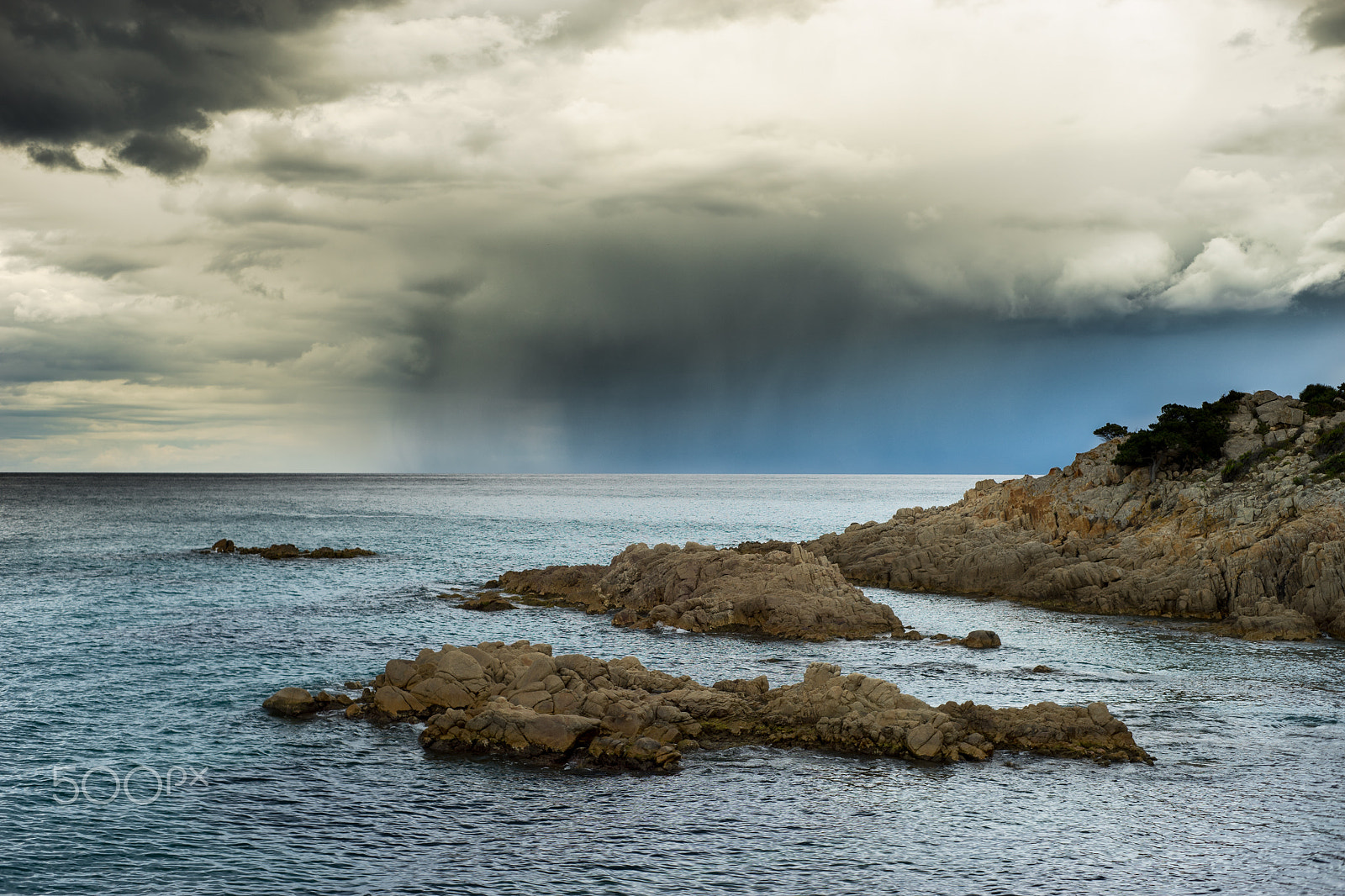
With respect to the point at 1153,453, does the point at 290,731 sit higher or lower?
lower

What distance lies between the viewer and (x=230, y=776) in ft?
93.4

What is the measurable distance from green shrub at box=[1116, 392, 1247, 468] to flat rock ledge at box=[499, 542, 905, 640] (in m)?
31.9

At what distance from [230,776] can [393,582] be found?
160 feet

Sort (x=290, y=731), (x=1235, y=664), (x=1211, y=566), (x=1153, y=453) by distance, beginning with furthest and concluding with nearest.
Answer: (x=1153, y=453) < (x=1211, y=566) < (x=1235, y=664) < (x=290, y=731)

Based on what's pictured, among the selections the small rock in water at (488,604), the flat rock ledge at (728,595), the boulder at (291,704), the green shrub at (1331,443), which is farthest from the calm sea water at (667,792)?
the green shrub at (1331,443)

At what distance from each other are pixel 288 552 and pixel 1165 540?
8021 cm

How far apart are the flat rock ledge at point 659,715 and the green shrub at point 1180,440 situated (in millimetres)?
49094

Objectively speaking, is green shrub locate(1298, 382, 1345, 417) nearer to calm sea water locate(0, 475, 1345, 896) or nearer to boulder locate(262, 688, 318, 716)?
calm sea water locate(0, 475, 1345, 896)

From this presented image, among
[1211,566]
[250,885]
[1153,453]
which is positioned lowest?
[250,885]

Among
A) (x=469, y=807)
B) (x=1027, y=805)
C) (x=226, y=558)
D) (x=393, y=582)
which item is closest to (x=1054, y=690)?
(x=1027, y=805)

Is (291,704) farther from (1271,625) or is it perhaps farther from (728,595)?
(1271,625)

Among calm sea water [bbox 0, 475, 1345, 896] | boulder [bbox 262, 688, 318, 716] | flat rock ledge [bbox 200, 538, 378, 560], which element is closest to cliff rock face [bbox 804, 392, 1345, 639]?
calm sea water [bbox 0, 475, 1345, 896]

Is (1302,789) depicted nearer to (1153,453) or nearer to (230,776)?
(230,776)

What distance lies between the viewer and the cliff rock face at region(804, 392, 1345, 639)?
55.5 m
